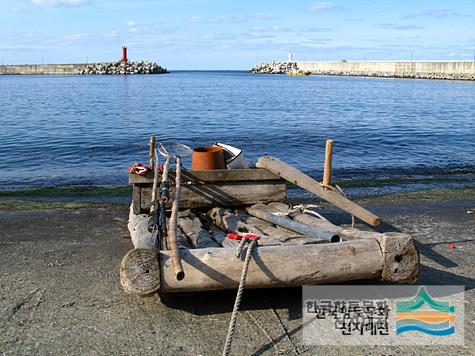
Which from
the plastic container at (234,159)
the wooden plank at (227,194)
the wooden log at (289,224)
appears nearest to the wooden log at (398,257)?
the wooden log at (289,224)

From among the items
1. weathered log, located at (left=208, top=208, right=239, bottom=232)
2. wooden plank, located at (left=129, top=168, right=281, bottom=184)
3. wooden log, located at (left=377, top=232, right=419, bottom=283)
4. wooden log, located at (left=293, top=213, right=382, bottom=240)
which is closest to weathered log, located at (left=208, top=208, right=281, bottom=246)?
weathered log, located at (left=208, top=208, right=239, bottom=232)

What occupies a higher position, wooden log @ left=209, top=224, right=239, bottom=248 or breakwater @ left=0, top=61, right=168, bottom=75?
breakwater @ left=0, top=61, right=168, bottom=75

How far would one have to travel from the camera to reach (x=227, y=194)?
7734 mm

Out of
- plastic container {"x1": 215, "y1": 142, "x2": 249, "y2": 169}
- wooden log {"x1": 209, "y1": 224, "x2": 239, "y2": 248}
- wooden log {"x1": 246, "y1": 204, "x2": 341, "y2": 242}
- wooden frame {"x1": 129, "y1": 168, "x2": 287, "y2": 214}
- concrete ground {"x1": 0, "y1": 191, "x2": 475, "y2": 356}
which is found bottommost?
concrete ground {"x1": 0, "y1": 191, "x2": 475, "y2": 356}

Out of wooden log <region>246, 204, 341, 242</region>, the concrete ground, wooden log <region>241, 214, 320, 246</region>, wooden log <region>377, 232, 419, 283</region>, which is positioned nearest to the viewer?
the concrete ground

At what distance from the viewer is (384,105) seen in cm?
4384

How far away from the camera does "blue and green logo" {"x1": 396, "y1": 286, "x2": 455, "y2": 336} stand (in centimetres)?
476

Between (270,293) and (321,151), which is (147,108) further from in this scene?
(270,293)

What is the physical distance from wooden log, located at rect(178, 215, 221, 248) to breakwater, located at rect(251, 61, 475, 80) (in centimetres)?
9156

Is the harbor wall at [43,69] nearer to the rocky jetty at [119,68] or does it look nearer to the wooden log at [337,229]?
the rocky jetty at [119,68]

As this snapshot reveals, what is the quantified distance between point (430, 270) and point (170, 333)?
336 centimetres

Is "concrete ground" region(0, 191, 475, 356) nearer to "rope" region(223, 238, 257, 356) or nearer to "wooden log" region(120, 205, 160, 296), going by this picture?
"rope" region(223, 238, 257, 356)

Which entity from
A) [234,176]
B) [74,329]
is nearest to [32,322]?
[74,329]

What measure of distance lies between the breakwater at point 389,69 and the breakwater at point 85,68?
4587 centimetres
